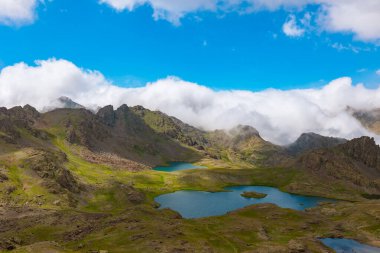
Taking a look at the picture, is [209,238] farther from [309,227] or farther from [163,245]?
[309,227]

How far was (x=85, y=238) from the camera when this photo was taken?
146125 mm

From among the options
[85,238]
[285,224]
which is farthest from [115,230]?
[285,224]

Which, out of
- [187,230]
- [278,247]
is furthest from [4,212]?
[278,247]

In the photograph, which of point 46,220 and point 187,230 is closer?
point 187,230

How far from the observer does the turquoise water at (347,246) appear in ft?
517

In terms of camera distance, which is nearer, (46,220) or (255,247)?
(255,247)

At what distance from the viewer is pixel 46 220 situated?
568 ft

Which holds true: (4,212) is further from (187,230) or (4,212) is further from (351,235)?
(351,235)

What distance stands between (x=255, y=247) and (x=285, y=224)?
4984 centimetres

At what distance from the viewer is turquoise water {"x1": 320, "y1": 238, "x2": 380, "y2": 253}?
6200 inches

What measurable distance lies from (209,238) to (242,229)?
26.4 meters

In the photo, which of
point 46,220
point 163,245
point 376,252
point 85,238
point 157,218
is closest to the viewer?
point 163,245

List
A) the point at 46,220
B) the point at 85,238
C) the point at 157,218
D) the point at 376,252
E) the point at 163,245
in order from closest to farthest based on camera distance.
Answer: the point at 163,245, the point at 85,238, the point at 376,252, the point at 46,220, the point at 157,218

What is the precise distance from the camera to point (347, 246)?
163 m
